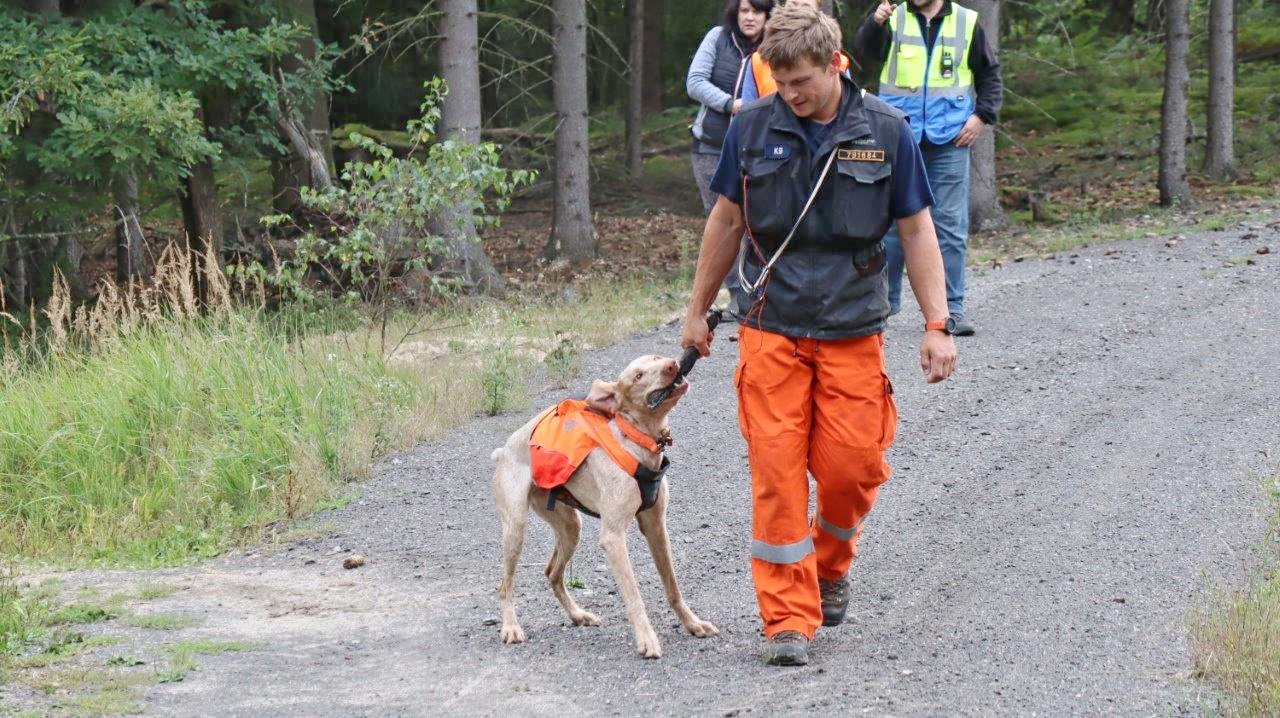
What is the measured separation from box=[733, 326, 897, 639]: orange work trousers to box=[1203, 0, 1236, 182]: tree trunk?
54.6 feet

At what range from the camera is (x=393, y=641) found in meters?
5.55

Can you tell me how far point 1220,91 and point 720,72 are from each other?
1292 centimetres

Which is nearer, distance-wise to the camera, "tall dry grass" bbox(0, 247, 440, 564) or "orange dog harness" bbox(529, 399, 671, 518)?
"orange dog harness" bbox(529, 399, 671, 518)

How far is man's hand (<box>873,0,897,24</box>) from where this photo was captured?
871 centimetres

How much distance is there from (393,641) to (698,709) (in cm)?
162

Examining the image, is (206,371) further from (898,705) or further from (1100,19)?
(1100,19)

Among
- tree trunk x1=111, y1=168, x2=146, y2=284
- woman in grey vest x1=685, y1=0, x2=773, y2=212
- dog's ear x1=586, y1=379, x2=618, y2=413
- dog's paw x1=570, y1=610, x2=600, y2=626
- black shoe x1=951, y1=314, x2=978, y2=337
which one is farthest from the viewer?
tree trunk x1=111, y1=168, x2=146, y2=284

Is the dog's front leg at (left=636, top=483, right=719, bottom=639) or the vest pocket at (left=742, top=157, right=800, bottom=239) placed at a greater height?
the vest pocket at (left=742, top=157, right=800, bottom=239)

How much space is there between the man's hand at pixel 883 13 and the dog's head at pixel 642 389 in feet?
14.9

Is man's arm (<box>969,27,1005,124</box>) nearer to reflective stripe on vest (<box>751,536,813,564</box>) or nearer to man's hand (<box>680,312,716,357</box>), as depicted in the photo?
man's hand (<box>680,312,716,357</box>)

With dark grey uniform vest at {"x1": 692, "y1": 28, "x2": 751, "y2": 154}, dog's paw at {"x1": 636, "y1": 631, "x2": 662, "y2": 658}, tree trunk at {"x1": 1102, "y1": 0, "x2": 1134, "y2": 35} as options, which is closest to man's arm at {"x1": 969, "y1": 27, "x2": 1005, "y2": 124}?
dark grey uniform vest at {"x1": 692, "y1": 28, "x2": 751, "y2": 154}

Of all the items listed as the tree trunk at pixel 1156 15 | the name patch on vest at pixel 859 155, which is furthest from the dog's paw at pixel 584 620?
the tree trunk at pixel 1156 15

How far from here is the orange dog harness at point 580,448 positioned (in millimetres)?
5035

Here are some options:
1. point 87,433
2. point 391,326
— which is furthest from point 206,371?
point 391,326
